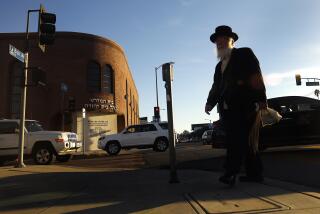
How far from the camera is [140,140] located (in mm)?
23703

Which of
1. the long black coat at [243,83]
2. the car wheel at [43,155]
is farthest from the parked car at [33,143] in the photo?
the long black coat at [243,83]

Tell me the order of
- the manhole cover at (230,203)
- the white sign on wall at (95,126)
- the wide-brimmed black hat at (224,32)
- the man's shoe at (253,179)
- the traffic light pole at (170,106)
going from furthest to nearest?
the white sign on wall at (95,126) → the traffic light pole at (170,106) → the man's shoe at (253,179) → the wide-brimmed black hat at (224,32) → the manhole cover at (230,203)

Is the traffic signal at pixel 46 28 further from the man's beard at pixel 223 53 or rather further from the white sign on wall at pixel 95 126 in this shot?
the white sign on wall at pixel 95 126

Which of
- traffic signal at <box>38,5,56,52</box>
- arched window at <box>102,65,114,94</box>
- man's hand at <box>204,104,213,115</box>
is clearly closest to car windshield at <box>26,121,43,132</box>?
traffic signal at <box>38,5,56,52</box>

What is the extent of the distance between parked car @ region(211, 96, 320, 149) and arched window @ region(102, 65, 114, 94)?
29.6m

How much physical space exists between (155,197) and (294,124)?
7996 mm

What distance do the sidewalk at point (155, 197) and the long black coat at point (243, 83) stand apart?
101 cm

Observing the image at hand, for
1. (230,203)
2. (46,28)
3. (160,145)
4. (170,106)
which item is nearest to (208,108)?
(170,106)

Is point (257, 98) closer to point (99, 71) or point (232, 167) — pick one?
point (232, 167)

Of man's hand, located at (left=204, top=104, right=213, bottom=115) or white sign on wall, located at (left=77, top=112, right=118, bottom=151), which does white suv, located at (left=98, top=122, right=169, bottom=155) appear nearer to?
white sign on wall, located at (left=77, top=112, right=118, bottom=151)

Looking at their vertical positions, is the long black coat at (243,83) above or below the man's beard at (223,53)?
below

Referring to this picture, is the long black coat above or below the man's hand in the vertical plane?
above

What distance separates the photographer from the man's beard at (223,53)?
18.1 ft

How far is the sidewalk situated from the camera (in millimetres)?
4215
